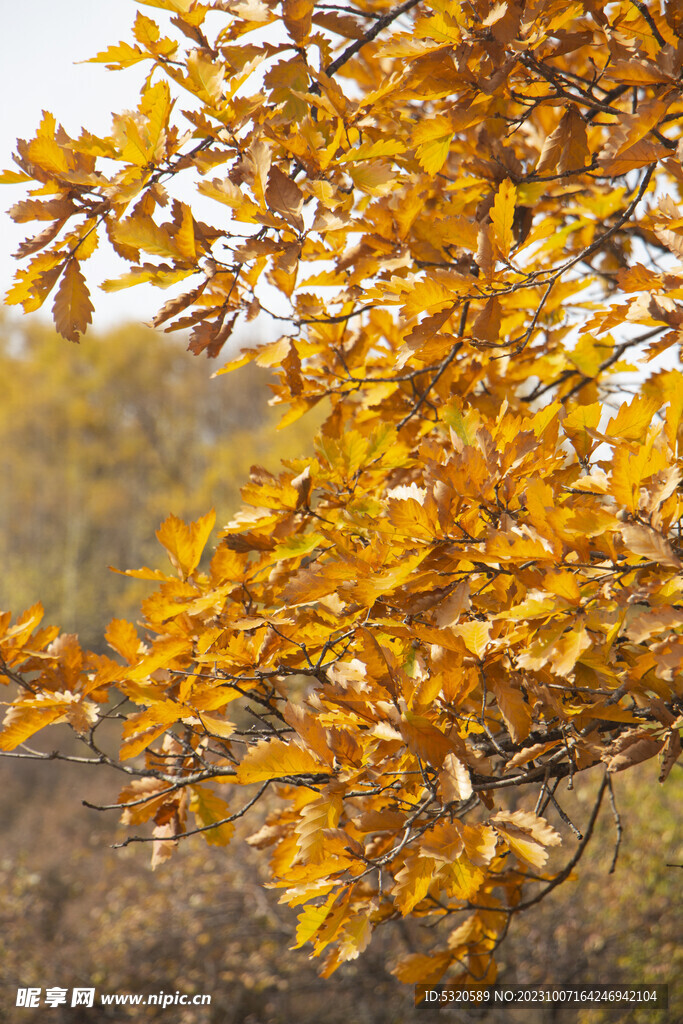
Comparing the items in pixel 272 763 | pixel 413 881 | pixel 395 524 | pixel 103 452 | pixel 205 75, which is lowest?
pixel 413 881

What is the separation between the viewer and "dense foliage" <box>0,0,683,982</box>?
100cm

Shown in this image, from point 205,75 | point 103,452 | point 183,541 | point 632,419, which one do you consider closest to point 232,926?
point 183,541

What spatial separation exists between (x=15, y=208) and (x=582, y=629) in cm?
119

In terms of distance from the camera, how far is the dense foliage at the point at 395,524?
3.29 ft

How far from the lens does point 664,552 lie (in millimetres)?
857

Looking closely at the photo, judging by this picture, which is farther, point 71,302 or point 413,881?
point 71,302

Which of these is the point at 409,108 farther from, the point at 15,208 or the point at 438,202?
the point at 15,208

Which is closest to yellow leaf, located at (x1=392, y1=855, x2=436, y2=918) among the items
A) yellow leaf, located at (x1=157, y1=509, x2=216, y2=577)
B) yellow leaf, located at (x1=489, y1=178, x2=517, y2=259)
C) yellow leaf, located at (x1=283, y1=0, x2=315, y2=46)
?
yellow leaf, located at (x1=157, y1=509, x2=216, y2=577)

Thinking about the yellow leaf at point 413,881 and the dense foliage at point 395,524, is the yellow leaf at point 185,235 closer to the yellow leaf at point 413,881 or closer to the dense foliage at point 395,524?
the dense foliage at point 395,524

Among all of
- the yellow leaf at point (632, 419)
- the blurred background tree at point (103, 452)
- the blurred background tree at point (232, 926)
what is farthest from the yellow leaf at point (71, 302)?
the blurred background tree at point (103, 452)

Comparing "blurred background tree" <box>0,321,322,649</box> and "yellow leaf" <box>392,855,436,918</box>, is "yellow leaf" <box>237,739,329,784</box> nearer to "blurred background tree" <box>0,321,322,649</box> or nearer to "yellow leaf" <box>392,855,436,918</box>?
"yellow leaf" <box>392,855,436,918</box>

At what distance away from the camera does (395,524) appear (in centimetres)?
101

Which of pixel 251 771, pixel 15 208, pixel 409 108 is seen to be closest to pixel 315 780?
pixel 251 771

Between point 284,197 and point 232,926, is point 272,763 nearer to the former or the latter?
point 284,197
